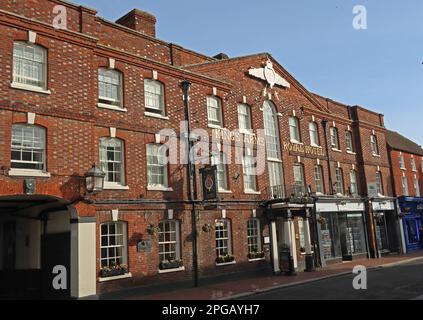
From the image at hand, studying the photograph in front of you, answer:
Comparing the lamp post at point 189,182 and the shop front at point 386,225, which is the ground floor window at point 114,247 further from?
the shop front at point 386,225

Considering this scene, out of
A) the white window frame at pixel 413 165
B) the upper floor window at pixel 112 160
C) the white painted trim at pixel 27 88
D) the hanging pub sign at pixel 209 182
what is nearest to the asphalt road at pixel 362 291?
the hanging pub sign at pixel 209 182

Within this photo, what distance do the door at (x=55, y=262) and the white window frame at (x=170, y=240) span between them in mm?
3847

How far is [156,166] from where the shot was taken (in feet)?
58.9

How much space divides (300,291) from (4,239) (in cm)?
1187

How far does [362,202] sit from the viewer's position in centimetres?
2891

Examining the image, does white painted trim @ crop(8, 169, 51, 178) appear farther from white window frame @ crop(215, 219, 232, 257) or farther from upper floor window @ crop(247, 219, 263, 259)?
upper floor window @ crop(247, 219, 263, 259)

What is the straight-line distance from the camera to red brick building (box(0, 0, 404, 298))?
46.5 feet

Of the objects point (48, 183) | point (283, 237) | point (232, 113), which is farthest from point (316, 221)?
point (48, 183)

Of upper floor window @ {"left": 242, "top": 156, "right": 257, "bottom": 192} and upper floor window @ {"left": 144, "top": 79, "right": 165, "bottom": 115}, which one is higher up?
upper floor window @ {"left": 144, "top": 79, "right": 165, "bottom": 115}

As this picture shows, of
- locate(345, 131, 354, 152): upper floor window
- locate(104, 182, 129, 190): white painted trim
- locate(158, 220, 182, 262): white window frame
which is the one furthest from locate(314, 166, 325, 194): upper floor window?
locate(104, 182, 129, 190): white painted trim

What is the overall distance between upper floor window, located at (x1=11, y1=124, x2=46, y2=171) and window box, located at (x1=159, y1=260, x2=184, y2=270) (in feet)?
20.0

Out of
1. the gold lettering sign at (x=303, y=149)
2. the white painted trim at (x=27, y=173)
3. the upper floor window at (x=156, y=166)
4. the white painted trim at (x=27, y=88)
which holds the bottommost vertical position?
the white painted trim at (x=27, y=173)

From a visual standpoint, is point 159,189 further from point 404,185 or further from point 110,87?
point 404,185

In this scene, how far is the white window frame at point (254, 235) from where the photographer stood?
2125cm
